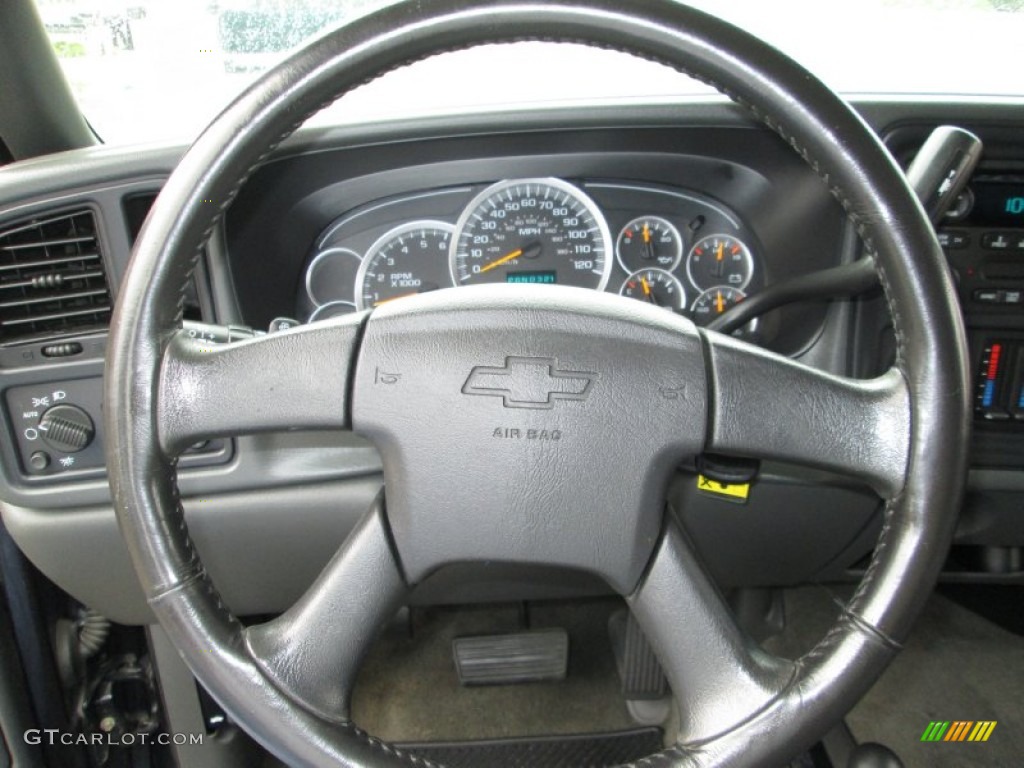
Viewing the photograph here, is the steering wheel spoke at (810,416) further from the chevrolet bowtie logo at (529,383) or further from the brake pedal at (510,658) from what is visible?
the brake pedal at (510,658)

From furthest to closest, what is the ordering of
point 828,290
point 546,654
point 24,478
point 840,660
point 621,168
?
point 546,654
point 621,168
point 24,478
point 828,290
point 840,660

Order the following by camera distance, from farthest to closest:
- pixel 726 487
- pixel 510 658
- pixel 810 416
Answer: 1. pixel 510 658
2. pixel 726 487
3. pixel 810 416

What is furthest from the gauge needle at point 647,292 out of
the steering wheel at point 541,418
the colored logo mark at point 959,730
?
the colored logo mark at point 959,730

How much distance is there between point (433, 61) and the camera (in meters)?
1.44

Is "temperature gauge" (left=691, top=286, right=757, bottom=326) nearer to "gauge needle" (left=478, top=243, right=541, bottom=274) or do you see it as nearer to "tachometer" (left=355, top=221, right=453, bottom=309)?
"gauge needle" (left=478, top=243, right=541, bottom=274)

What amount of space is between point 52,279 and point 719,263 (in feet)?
3.37

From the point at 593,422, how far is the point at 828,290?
56 cm

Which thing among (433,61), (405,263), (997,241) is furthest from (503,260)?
(997,241)

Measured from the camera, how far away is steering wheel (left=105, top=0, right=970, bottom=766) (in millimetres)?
790

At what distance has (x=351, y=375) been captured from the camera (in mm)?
854

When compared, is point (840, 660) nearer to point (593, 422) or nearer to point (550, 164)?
point (593, 422)

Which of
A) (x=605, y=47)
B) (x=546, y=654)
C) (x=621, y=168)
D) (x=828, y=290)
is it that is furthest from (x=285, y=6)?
(x=546, y=654)

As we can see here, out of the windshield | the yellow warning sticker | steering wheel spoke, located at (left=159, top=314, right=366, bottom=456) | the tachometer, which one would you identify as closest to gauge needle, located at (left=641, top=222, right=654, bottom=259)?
the windshield

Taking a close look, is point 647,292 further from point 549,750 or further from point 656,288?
point 549,750
